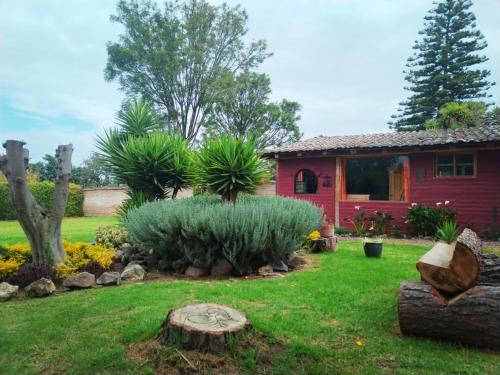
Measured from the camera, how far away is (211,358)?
8.18ft

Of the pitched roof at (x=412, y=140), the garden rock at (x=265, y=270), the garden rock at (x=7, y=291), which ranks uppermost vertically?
the pitched roof at (x=412, y=140)

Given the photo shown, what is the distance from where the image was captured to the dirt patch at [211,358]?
2.44 meters

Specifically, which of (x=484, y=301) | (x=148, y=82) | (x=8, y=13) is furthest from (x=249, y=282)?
(x=148, y=82)

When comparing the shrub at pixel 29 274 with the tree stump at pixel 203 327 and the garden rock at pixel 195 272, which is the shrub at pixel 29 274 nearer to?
A: the garden rock at pixel 195 272

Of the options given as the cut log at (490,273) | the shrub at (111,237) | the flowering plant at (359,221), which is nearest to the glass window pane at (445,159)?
the flowering plant at (359,221)

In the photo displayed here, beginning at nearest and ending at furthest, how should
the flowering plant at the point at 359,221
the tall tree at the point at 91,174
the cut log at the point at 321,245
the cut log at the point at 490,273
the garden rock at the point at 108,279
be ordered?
the cut log at the point at 490,273, the garden rock at the point at 108,279, the cut log at the point at 321,245, the flowering plant at the point at 359,221, the tall tree at the point at 91,174

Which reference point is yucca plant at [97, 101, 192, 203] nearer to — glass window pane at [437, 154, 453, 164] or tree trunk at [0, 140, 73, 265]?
tree trunk at [0, 140, 73, 265]

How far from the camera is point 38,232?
5293mm

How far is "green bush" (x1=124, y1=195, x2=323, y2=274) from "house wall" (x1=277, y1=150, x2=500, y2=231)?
667cm

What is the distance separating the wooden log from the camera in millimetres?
2859

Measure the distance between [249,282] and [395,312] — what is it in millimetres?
2051

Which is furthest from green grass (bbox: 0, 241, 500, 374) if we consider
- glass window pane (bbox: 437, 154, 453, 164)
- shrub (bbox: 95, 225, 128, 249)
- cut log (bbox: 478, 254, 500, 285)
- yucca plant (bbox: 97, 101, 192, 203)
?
glass window pane (bbox: 437, 154, 453, 164)

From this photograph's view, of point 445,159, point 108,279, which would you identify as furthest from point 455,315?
point 445,159

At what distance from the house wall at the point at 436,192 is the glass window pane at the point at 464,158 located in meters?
0.22
